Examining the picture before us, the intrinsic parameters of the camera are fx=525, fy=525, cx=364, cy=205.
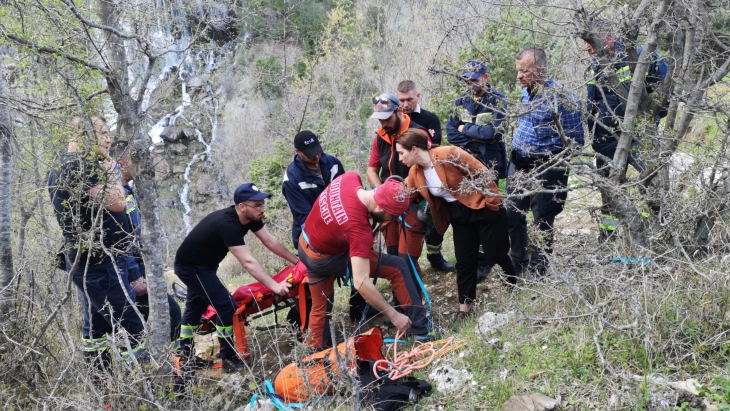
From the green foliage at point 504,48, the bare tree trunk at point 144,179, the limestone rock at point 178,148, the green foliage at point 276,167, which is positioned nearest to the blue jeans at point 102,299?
the bare tree trunk at point 144,179

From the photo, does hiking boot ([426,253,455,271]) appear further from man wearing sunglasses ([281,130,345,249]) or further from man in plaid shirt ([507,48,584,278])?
man wearing sunglasses ([281,130,345,249])

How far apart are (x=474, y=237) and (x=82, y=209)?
320cm

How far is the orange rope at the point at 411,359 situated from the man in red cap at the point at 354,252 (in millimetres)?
222

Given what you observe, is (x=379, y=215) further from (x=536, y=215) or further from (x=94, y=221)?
(x=94, y=221)

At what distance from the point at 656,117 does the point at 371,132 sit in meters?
14.6

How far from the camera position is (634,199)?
11.0 ft

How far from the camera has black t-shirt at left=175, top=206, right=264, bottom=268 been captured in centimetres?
441

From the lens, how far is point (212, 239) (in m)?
4.47

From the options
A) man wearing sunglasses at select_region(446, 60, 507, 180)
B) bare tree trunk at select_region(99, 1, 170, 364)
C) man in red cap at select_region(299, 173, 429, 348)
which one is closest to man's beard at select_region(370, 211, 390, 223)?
man in red cap at select_region(299, 173, 429, 348)

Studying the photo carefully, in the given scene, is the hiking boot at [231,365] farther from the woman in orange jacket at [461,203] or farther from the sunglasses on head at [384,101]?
the sunglasses on head at [384,101]

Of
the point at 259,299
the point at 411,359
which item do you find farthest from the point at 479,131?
the point at 259,299

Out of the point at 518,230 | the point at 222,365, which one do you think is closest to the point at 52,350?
the point at 222,365

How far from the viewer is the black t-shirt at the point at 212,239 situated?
441 cm

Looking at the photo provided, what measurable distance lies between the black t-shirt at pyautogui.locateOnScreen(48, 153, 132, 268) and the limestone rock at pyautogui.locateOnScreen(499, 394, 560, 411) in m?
2.69
